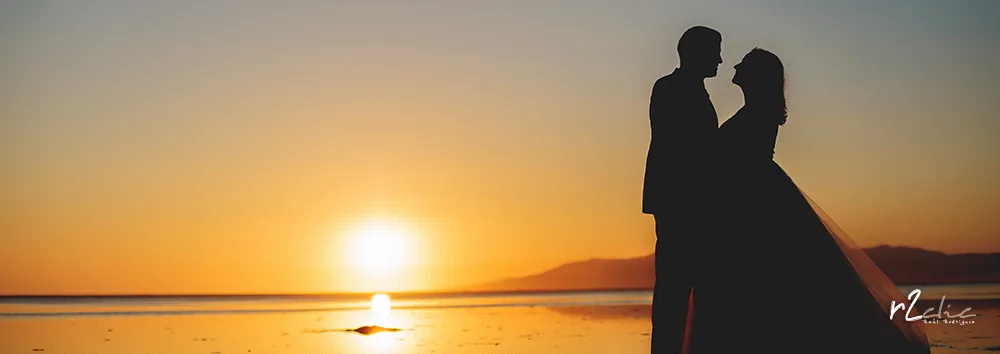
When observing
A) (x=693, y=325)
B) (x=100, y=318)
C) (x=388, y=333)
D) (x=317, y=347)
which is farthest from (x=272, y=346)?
(x=100, y=318)

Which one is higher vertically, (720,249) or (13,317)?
(720,249)

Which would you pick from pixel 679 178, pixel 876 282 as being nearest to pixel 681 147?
pixel 679 178

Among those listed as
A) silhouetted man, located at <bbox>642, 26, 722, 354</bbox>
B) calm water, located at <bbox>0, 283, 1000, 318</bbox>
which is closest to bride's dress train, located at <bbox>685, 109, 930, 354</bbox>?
silhouetted man, located at <bbox>642, 26, 722, 354</bbox>

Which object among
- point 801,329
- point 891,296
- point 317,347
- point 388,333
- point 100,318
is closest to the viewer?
point 801,329

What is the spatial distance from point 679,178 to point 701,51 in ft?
2.01

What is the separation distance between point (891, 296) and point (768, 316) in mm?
725

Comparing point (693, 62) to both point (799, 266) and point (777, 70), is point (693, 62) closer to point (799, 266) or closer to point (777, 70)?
point (777, 70)

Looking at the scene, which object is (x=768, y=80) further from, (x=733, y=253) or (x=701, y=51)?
(x=733, y=253)

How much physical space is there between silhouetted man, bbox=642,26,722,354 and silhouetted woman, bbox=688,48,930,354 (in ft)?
0.37

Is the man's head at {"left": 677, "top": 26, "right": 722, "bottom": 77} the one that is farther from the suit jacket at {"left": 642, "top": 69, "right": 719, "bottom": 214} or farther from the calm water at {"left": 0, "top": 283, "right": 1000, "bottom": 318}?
the calm water at {"left": 0, "top": 283, "right": 1000, "bottom": 318}

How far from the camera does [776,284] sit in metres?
4.73

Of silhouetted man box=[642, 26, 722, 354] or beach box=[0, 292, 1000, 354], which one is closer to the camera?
silhouetted man box=[642, 26, 722, 354]

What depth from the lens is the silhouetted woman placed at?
4695 millimetres

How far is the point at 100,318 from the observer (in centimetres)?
1856
